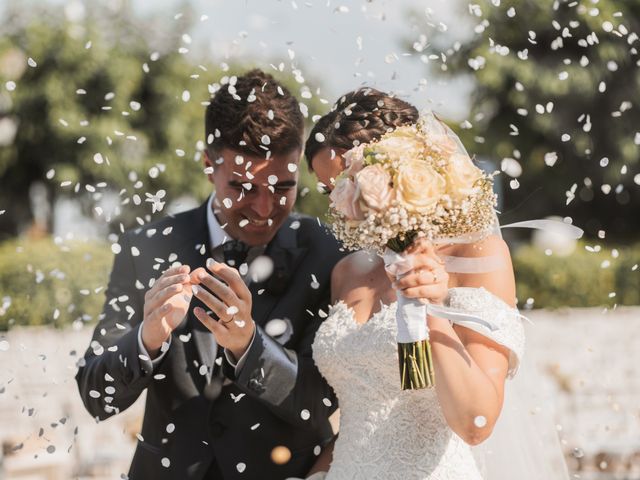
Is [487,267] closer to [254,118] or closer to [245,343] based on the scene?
[245,343]

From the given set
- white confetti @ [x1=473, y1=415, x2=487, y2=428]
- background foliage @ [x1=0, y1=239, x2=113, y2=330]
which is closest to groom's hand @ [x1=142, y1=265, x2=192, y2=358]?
white confetti @ [x1=473, y1=415, x2=487, y2=428]

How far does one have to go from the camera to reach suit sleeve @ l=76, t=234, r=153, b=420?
3.53 metres

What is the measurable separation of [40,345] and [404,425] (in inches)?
313

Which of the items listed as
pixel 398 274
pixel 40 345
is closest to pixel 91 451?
pixel 40 345

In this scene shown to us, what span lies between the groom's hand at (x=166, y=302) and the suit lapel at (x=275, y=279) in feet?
1.74

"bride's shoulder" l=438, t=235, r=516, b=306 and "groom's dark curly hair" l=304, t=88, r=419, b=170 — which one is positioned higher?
"groom's dark curly hair" l=304, t=88, r=419, b=170

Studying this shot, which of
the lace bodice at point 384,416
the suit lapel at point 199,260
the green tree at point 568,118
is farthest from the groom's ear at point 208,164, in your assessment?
the green tree at point 568,118

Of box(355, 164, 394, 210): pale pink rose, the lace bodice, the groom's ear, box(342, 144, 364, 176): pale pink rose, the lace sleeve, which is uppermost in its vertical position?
box(355, 164, 394, 210): pale pink rose

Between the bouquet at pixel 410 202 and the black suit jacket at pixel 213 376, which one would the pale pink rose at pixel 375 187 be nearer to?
the bouquet at pixel 410 202

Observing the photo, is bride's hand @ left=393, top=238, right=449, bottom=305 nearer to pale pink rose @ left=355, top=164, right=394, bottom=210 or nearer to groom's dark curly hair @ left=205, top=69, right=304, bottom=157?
pale pink rose @ left=355, top=164, right=394, bottom=210

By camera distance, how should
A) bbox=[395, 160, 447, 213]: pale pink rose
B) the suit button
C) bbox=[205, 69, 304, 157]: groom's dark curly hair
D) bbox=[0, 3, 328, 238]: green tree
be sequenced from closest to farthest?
bbox=[395, 160, 447, 213]: pale pink rose
the suit button
bbox=[205, 69, 304, 157]: groom's dark curly hair
bbox=[0, 3, 328, 238]: green tree

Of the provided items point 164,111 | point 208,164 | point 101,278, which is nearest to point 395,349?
point 208,164

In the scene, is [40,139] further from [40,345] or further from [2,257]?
[40,345]

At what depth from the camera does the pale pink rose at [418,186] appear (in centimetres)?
284
